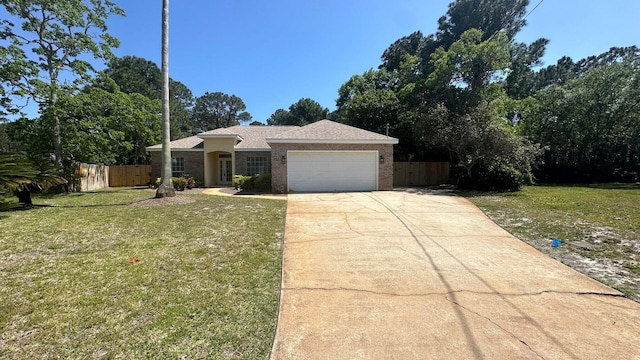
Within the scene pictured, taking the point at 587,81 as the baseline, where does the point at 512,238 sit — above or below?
below

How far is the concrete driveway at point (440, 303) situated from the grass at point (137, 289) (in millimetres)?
475

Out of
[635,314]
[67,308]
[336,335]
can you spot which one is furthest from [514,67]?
[67,308]

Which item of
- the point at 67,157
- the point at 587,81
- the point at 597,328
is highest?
the point at 587,81

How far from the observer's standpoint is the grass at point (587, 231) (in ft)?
16.0

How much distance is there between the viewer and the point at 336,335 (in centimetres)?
307

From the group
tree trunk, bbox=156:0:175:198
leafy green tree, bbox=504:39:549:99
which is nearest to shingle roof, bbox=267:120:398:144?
tree trunk, bbox=156:0:175:198

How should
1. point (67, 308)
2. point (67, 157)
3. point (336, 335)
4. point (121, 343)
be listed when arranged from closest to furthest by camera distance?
point (121, 343)
point (336, 335)
point (67, 308)
point (67, 157)

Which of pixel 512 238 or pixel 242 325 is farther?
pixel 512 238

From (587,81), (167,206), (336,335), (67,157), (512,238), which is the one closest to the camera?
(336,335)

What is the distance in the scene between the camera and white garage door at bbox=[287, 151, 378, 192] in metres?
14.6

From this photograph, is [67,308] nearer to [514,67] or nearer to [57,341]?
[57,341]

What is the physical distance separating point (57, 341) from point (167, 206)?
7.76m

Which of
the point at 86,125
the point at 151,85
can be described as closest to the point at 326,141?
the point at 86,125

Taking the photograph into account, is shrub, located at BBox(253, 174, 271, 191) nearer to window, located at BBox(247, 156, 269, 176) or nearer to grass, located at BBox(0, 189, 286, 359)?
window, located at BBox(247, 156, 269, 176)
